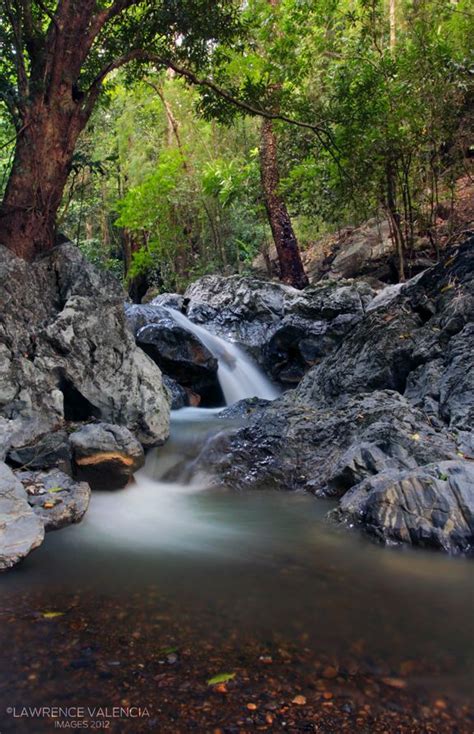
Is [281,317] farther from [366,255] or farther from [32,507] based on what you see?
[32,507]

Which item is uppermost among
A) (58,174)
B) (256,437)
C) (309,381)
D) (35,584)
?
(58,174)

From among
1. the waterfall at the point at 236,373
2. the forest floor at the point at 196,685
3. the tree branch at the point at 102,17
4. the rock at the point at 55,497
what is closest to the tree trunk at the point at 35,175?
the tree branch at the point at 102,17

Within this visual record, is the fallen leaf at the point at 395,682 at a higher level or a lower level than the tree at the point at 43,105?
lower

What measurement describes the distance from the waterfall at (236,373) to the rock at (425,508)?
568cm

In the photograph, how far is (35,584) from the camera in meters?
2.96

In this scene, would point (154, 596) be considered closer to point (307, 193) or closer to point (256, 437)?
point (256, 437)

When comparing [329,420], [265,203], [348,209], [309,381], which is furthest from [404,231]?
[329,420]

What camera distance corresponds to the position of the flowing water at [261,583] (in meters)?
2.33

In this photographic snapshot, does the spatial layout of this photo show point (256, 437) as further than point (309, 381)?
No

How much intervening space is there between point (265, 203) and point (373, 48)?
3.99m

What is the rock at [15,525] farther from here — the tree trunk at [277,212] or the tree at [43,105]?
the tree trunk at [277,212]

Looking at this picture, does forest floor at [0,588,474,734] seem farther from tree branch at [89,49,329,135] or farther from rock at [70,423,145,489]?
tree branch at [89,49,329,135]

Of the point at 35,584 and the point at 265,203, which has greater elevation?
the point at 265,203

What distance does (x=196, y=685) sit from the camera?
200 cm
